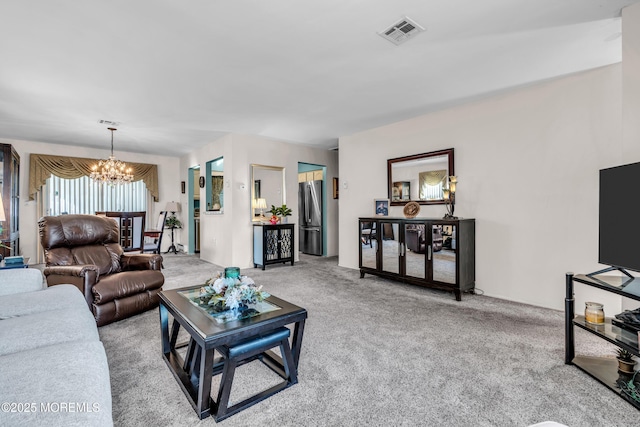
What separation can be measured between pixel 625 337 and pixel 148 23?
3.74 metres

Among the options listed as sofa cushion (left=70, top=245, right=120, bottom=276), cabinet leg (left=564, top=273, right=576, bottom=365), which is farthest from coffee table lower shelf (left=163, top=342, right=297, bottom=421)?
cabinet leg (left=564, top=273, right=576, bottom=365)

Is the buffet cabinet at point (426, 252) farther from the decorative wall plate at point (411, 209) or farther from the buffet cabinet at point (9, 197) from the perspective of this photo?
the buffet cabinet at point (9, 197)

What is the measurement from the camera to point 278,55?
8.70ft

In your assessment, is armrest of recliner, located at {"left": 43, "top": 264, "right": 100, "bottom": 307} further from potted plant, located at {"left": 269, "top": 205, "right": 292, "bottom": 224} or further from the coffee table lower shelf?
potted plant, located at {"left": 269, "top": 205, "right": 292, "bottom": 224}

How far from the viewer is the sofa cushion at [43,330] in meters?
1.35

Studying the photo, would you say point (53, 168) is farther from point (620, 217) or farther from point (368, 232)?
point (620, 217)

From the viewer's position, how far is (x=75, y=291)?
217cm

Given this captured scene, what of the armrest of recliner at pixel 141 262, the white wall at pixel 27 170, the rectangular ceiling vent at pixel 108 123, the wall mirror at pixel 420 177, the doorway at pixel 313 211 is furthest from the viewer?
the doorway at pixel 313 211

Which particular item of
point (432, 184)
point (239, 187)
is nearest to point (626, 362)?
point (432, 184)

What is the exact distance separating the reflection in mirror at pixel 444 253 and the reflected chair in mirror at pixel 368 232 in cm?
98

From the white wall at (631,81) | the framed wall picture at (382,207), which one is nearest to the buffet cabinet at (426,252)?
the framed wall picture at (382,207)

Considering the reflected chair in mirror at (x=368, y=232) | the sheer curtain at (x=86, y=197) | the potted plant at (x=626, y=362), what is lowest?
the potted plant at (x=626, y=362)

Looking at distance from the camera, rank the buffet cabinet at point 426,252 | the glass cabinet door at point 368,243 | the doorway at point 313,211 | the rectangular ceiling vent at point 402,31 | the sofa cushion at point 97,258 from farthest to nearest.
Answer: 1. the doorway at point 313,211
2. the glass cabinet door at point 368,243
3. the buffet cabinet at point 426,252
4. the sofa cushion at point 97,258
5. the rectangular ceiling vent at point 402,31

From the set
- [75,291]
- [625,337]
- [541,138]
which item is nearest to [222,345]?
[75,291]
